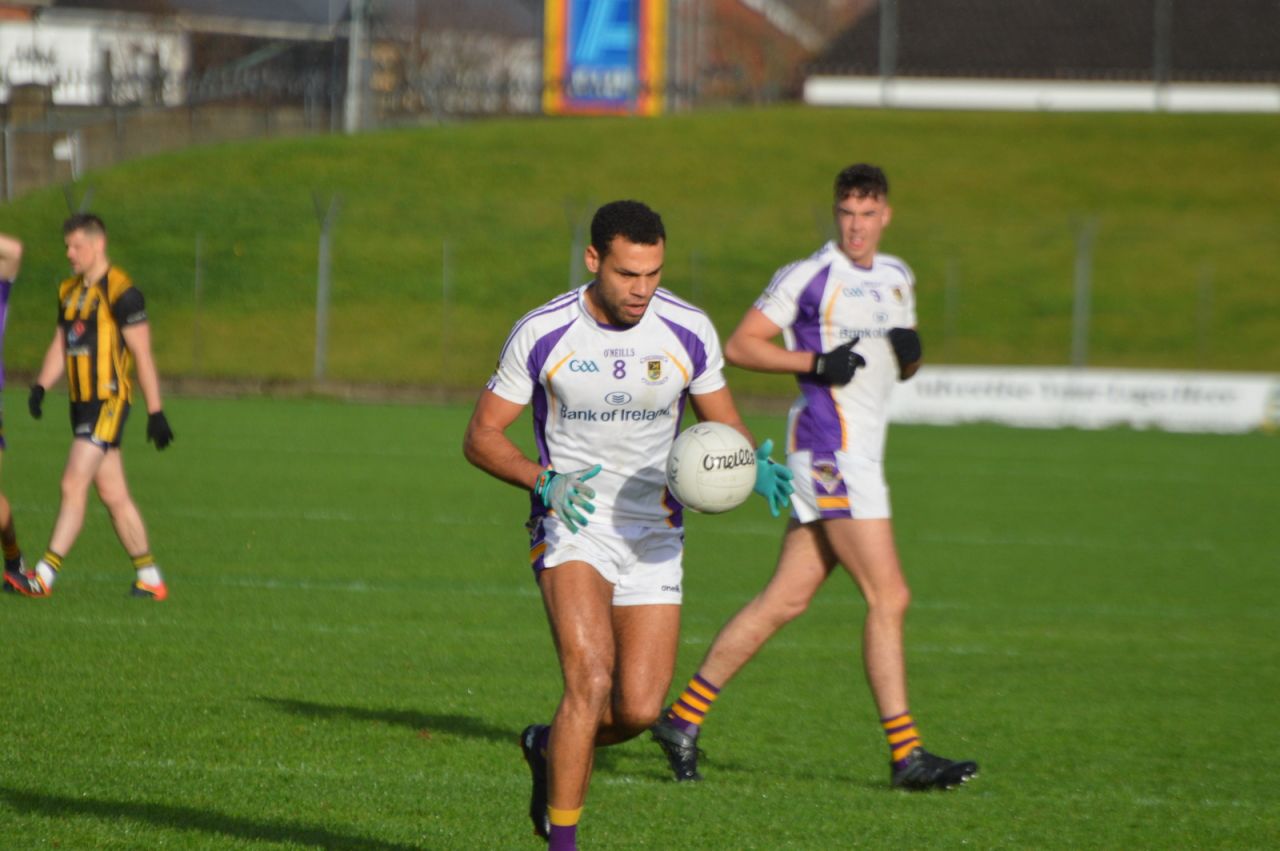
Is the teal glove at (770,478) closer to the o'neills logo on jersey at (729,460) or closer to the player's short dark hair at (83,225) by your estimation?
the o'neills logo on jersey at (729,460)

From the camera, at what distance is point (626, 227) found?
5199 mm

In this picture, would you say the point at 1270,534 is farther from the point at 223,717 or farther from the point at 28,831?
the point at 28,831

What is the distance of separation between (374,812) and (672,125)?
4559 cm

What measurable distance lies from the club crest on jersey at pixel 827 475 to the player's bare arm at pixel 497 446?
195 centimetres

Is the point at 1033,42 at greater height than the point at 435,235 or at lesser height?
greater

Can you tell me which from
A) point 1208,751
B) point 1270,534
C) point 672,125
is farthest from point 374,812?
point 672,125

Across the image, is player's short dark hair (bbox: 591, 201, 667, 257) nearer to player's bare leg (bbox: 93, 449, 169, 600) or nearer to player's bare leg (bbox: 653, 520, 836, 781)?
player's bare leg (bbox: 653, 520, 836, 781)

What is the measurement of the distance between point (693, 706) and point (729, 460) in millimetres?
1813

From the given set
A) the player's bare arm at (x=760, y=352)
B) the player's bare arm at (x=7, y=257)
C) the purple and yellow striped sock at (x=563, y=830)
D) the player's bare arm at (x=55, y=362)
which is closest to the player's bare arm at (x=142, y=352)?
the player's bare arm at (x=55, y=362)

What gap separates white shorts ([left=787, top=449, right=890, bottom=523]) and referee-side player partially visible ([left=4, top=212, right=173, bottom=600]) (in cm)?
450

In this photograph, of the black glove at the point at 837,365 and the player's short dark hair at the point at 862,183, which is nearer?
the black glove at the point at 837,365

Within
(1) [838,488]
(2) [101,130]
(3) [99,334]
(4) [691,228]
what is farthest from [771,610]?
(2) [101,130]

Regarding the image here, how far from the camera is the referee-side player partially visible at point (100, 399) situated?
32.7 ft

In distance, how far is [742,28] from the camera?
71125mm
